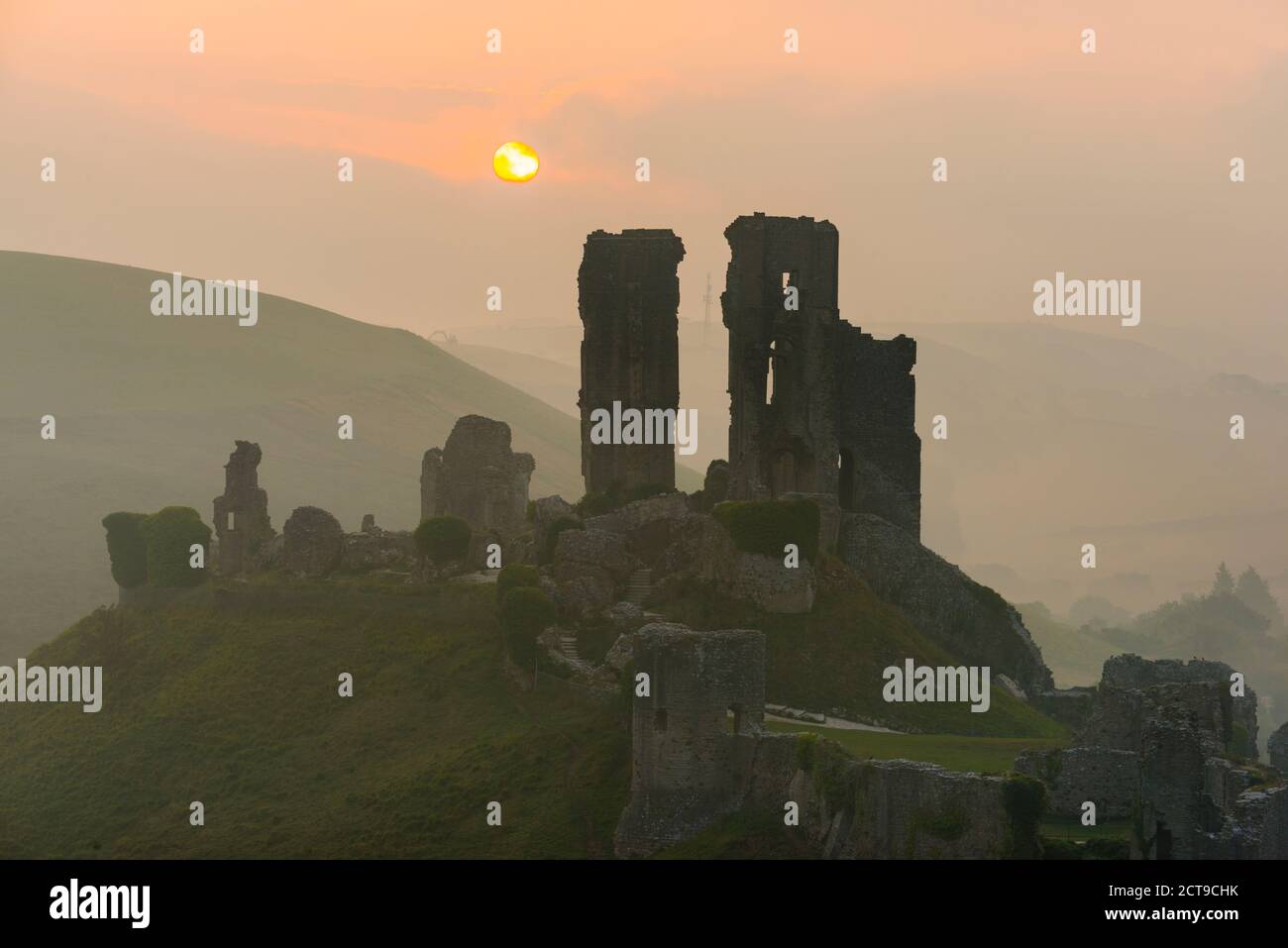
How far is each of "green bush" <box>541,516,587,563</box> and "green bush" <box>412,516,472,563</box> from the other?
3.96 m

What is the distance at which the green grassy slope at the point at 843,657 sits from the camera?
197ft

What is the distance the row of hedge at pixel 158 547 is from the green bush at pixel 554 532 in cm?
1602

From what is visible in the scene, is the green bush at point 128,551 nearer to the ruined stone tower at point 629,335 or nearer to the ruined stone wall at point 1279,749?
the ruined stone tower at point 629,335

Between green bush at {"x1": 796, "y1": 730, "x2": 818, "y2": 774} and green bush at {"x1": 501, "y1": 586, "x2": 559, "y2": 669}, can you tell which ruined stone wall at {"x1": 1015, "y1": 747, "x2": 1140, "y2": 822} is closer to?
green bush at {"x1": 796, "y1": 730, "x2": 818, "y2": 774}

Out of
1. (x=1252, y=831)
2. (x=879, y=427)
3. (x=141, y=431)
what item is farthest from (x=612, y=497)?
(x=141, y=431)

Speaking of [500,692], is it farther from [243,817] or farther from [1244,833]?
[1244,833]

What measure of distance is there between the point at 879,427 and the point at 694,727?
90.2ft

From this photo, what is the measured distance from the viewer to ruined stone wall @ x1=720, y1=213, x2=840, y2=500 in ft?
238

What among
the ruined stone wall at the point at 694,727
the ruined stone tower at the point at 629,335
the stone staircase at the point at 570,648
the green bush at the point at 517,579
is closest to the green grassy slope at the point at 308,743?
the stone staircase at the point at 570,648

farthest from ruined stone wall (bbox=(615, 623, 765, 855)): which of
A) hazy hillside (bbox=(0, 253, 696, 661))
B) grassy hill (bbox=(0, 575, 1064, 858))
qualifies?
hazy hillside (bbox=(0, 253, 696, 661))

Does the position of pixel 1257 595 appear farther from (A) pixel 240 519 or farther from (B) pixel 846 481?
(A) pixel 240 519

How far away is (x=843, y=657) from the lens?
61.7 m
